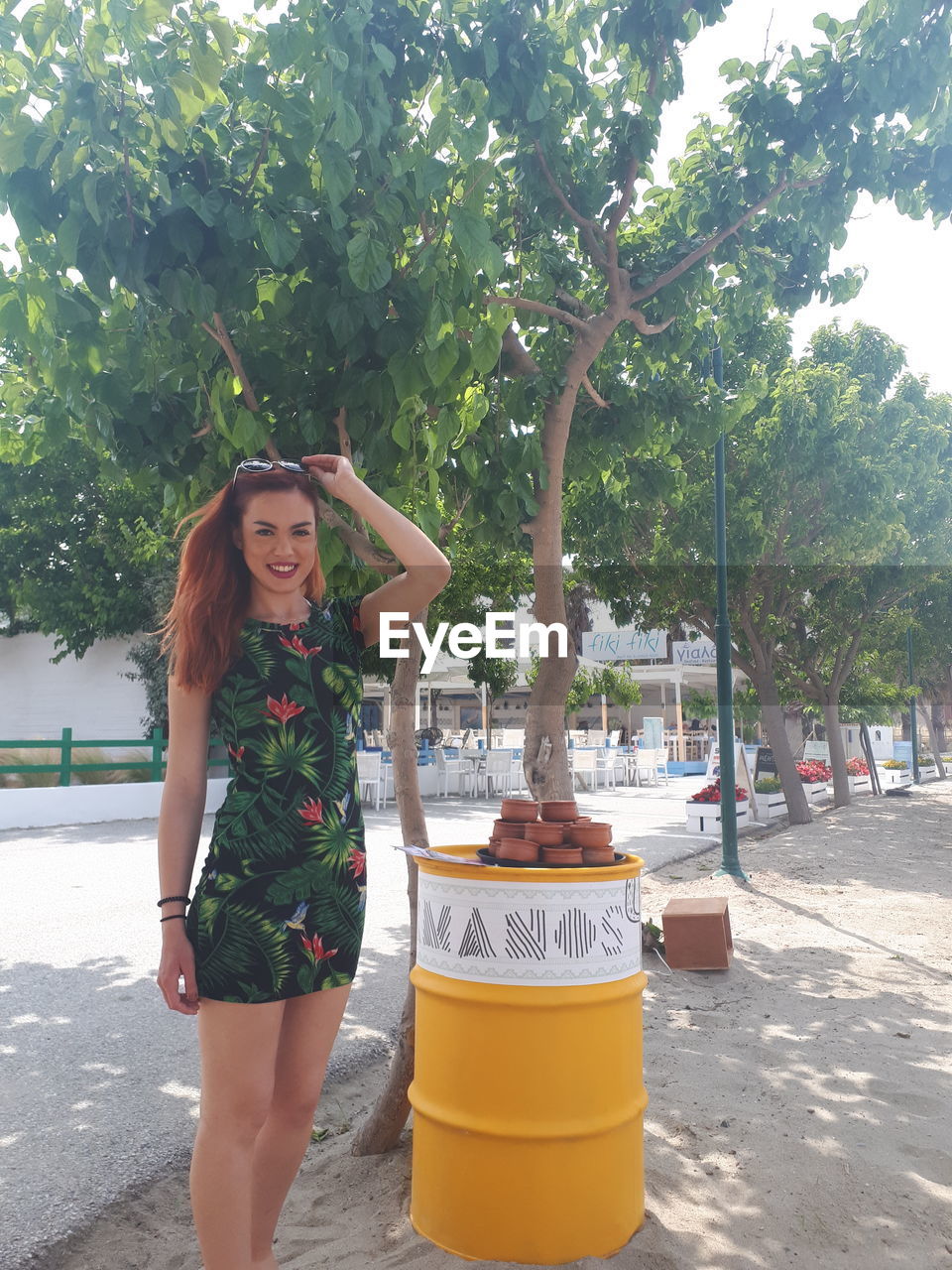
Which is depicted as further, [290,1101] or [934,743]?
[934,743]

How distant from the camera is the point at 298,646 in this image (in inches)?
91.7

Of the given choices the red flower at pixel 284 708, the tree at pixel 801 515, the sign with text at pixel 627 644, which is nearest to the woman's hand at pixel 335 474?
the red flower at pixel 284 708

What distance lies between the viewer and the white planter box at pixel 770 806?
16.6 m

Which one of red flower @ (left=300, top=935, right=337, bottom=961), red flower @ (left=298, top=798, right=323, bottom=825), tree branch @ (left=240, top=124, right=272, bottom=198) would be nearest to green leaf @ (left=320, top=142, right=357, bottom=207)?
tree branch @ (left=240, top=124, right=272, bottom=198)

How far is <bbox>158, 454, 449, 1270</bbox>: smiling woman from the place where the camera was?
2.12m

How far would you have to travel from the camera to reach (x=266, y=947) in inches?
84.0

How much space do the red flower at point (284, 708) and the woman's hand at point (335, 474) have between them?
55cm

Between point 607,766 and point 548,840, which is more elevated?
point 548,840

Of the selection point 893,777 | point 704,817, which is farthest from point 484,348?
point 893,777

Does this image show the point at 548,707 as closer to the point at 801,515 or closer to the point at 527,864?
the point at 527,864

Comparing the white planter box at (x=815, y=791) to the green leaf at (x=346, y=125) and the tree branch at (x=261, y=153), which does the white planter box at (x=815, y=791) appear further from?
the green leaf at (x=346, y=125)

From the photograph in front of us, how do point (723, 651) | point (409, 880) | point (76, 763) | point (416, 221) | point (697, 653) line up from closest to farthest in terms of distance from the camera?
point (416, 221)
point (409, 880)
point (723, 651)
point (697, 653)
point (76, 763)

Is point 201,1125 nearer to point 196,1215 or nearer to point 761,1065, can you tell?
point 196,1215

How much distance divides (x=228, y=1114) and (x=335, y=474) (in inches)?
58.5
